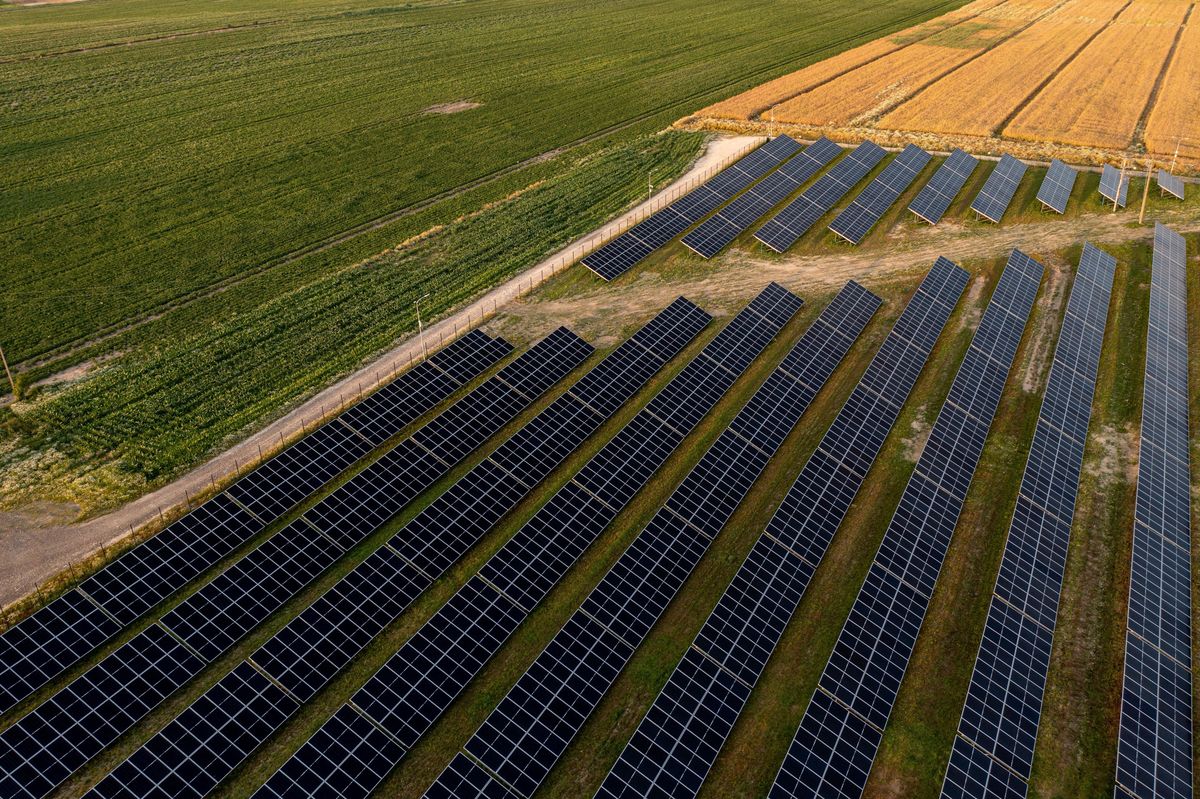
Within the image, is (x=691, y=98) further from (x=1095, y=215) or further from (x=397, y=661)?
(x=397, y=661)

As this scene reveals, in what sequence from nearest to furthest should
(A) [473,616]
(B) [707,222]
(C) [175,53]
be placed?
1. (A) [473,616]
2. (B) [707,222]
3. (C) [175,53]

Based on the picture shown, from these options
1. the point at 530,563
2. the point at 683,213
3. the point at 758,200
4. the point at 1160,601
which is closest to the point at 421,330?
the point at 530,563

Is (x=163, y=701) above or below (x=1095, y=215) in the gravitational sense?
below

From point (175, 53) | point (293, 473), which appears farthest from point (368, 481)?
point (175, 53)

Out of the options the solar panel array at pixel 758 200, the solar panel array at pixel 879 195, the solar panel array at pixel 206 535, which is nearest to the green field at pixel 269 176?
the solar panel array at pixel 206 535

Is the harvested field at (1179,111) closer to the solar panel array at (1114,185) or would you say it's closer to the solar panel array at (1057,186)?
the solar panel array at (1114,185)

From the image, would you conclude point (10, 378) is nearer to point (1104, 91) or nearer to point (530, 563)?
point (530, 563)
